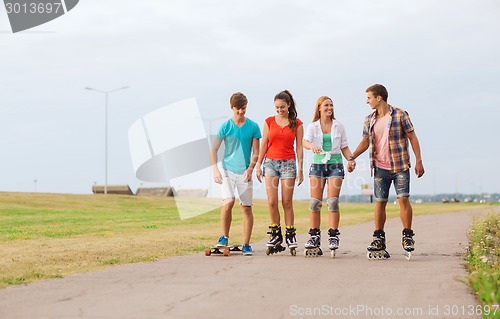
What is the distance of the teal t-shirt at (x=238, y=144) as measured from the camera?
1022 centimetres

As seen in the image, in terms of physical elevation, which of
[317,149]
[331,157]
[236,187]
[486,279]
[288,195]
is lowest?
[486,279]

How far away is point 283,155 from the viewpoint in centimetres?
1003

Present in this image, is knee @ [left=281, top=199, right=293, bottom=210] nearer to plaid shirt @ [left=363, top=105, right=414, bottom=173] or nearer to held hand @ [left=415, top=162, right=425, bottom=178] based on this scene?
plaid shirt @ [left=363, top=105, right=414, bottom=173]

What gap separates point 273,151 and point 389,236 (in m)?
5.71

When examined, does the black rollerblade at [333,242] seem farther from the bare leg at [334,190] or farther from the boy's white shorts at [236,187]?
the boy's white shorts at [236,187]

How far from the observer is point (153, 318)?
5.33 m

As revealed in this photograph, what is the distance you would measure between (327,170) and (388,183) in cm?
84

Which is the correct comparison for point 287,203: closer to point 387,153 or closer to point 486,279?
point 387,153

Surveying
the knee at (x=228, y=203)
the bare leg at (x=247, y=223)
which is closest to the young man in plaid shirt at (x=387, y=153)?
the bare leg at (x=247, y=223)

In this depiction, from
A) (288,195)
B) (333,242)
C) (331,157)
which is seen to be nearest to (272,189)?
(288,195)

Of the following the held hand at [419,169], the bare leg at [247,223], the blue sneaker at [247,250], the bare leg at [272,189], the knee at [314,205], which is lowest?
the blue sneaker at [247,250]

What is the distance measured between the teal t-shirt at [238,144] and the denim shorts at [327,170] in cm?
97

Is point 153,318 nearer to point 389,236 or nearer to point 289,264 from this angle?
point 289,264

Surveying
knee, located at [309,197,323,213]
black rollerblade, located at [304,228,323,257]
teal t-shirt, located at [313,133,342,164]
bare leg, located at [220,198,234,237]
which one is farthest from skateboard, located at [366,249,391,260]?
bare leg, located at [220,198,234,237]
